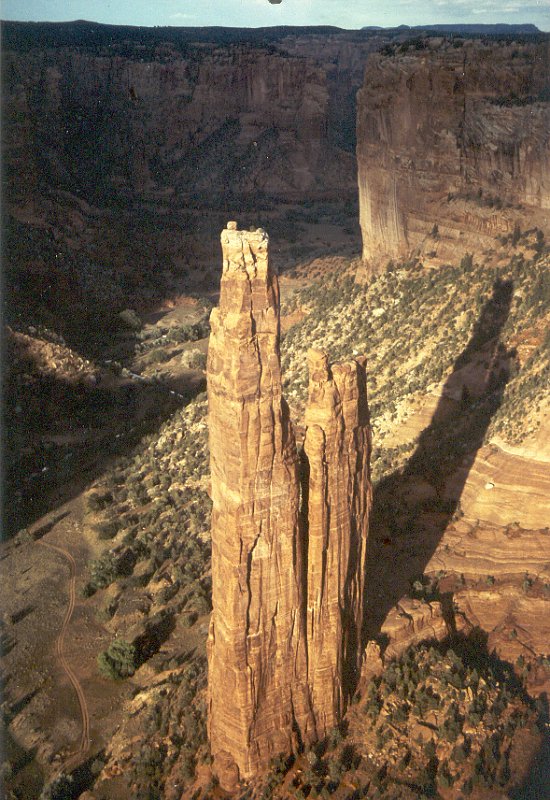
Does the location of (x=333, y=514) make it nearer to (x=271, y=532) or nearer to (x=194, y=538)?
(x=271, y=532)

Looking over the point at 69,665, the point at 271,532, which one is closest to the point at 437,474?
the point at 69,665

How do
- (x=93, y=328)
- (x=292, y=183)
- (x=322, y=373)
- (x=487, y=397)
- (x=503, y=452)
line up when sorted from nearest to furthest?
(x=322, y=373) → (x=503, y=452) → (x=487, y=397) → (x=93, y=328) → (x=292, y=183)

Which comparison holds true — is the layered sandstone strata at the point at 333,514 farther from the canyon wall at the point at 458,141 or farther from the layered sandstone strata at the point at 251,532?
the canyon wall at the point at 458,141

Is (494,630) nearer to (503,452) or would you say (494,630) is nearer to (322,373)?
(503,452)

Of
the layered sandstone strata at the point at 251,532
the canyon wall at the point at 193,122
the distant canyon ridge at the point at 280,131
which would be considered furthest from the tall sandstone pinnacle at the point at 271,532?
the canyon wall at the point at 193,122

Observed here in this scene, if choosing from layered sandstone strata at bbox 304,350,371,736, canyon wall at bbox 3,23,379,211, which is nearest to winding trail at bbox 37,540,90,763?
layered sandstone strata at bbox 304,350,371,736

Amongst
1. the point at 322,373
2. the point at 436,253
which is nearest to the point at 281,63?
the point at 436,253
